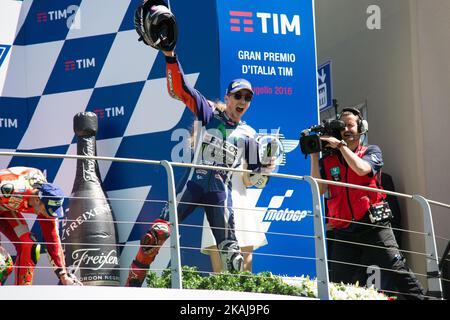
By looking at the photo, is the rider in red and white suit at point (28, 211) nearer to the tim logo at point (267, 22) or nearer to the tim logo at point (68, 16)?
the tim logo at point (68, 16)

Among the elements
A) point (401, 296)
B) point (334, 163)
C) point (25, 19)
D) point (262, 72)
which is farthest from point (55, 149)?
point (401, 296)

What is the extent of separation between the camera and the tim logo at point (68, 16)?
9.88 metres

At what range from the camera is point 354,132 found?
870 centimetres

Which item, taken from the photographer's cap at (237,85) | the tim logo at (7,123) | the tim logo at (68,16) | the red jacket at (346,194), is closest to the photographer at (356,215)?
the red jacket at (346,194)

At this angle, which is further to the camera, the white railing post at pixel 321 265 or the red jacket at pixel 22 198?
the red jacket at pixel 22 198

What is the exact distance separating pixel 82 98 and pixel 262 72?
1.49 metres

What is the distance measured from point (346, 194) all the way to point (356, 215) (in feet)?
0.55

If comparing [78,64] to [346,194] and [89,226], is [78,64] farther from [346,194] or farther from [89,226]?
[346,194]

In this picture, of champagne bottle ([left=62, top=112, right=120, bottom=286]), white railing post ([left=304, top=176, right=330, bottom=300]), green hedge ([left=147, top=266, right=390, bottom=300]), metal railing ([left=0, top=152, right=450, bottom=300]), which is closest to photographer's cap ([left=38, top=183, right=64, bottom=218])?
champagne bottle ([left=62, top=112, right=120, bottom=286])

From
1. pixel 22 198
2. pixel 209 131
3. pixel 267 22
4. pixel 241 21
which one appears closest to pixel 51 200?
pixel 22 198

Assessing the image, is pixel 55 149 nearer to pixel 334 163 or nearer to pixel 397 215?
pixel 334 163

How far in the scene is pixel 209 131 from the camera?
9617 millimetres

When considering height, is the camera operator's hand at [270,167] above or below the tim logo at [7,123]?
below

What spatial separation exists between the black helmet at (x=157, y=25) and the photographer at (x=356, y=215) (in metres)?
1.70
